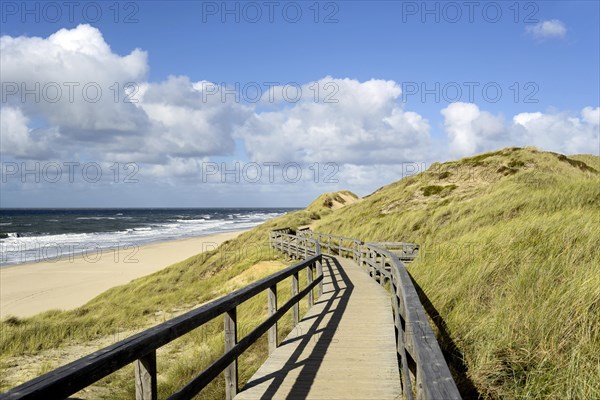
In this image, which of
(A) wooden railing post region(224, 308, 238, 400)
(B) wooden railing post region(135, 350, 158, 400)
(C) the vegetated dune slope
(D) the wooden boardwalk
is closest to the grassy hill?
(C) the vegetated dune slope

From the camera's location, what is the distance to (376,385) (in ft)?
15.0

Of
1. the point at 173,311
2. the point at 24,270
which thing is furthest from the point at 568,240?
the point at 24,270

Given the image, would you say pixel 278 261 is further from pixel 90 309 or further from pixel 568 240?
pixel 568 240

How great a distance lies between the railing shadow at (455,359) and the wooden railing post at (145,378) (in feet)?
8.80

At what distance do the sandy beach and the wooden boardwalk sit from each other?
57.0 feet

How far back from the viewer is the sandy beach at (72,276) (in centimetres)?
2342

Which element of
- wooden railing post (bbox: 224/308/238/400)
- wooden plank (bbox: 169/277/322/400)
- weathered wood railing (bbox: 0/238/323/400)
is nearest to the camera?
weathered wood railing (bbox: 0/238/323/400)

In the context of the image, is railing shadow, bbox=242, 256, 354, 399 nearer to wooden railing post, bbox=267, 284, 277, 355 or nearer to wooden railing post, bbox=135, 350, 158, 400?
wooden railing post, bbox=267, 284, 277, 355

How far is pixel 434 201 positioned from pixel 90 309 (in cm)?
1852

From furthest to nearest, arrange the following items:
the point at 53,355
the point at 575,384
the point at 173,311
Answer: the point at 173,311
the point at 53,355
the point at 575,384

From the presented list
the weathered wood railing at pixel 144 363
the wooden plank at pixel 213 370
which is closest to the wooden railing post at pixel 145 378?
the weathered wood railing at pixel 144 363

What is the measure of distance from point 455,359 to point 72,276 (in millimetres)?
32412

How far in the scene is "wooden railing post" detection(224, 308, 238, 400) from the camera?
427 centimetres

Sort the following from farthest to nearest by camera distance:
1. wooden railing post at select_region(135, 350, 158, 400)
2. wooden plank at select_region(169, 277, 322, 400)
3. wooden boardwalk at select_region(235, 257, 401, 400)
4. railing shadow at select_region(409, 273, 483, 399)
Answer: wooden boardwalk at select_region(235, 257, 401, 400) < railing shadow at select_region(409, 273, 483, 399) < wooden plank at select_region(169, 277, 322, 400) < wooden railing post at select_region(135, 350, 158, 400)
